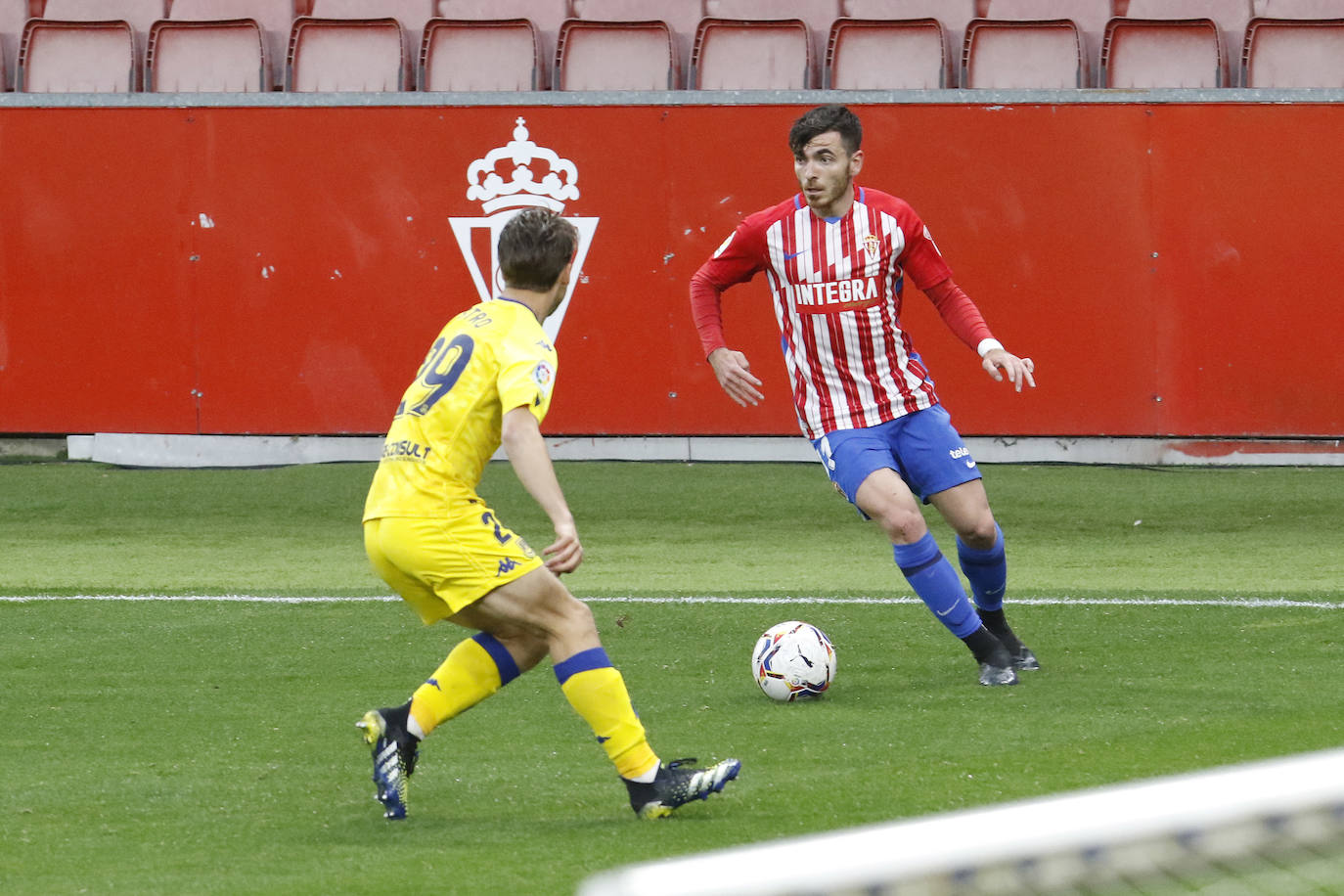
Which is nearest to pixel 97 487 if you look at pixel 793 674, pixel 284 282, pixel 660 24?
pixel 284 282

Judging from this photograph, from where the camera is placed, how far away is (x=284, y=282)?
11.9 meters

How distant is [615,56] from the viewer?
12758mm

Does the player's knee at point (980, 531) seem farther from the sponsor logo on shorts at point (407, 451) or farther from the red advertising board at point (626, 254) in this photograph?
the red advertising board at point (626, 254)

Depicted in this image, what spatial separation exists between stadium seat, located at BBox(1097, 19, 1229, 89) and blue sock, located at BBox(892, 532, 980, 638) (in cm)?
705

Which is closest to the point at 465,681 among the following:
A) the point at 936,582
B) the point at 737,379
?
the point at 737,379

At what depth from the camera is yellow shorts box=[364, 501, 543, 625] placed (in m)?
4.47

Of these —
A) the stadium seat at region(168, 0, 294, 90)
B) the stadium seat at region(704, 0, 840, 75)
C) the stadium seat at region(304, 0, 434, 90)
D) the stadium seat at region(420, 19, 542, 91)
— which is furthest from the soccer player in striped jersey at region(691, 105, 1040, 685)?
the stadium seat at region(168, 0, 294, 90)

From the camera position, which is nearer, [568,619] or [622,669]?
[568,619]

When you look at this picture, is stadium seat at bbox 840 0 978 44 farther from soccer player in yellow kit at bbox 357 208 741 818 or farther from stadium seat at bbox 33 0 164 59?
soccer player in yellow kit at bbox 357 208 741 818

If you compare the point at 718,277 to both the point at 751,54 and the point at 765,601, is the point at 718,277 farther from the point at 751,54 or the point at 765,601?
the point at 751,54

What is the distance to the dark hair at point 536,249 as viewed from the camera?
14.9 feet

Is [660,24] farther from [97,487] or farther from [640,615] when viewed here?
[640,615]

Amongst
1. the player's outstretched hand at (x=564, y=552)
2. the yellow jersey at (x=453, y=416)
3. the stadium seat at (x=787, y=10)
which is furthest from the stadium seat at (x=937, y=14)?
the player's outstretched hand at (x=564, y=552)

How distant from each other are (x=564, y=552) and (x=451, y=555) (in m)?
0.39
